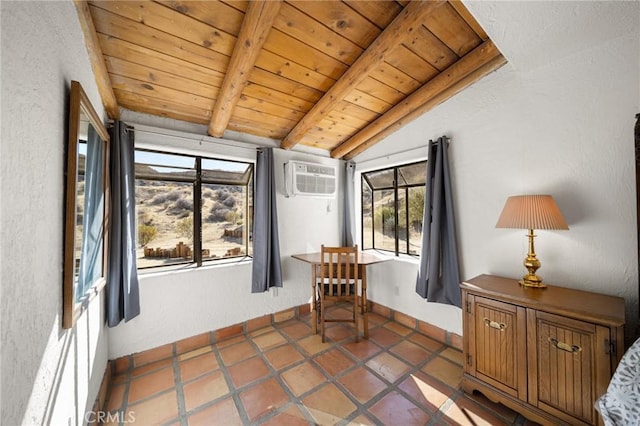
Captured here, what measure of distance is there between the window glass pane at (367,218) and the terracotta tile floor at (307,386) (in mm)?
1379

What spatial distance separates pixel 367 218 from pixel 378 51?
227cm

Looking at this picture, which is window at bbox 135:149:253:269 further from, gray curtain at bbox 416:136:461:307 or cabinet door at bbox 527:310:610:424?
cabinet door at bbox 527:310:610:424

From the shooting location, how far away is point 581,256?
1.75 meters

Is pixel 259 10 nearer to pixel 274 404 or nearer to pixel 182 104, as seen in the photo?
pixel 182 104

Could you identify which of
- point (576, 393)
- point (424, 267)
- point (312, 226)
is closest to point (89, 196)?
point (312, 226)

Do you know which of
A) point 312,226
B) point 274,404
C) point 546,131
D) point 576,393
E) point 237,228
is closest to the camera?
point 576,393

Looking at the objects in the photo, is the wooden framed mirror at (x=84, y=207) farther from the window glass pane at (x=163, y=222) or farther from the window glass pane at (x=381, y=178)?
the window glass pane at (x=381, y=178)

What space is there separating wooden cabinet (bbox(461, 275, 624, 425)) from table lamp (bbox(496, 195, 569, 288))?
0.46 feet

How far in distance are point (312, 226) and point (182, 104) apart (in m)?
2.01

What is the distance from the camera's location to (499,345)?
5.53 ft

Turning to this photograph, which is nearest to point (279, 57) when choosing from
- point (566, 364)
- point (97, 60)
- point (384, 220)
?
point (97, 60)

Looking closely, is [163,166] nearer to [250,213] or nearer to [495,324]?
[250,213]

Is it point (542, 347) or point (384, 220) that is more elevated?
point (384, 220)

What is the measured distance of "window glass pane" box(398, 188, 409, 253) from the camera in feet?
10.1
